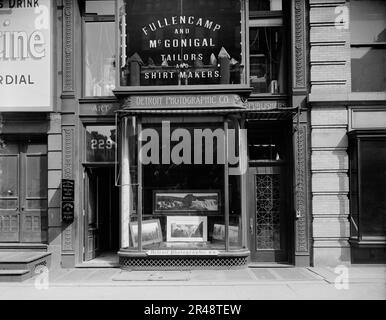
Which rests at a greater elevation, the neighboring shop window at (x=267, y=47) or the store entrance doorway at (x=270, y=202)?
the neighboring shop window at (x=267, y=47)

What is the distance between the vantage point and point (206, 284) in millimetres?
10375

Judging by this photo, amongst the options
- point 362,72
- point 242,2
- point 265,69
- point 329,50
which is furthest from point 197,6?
point 362,72

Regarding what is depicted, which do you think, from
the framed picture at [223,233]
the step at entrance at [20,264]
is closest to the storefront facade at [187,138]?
the framed picture at [223,233]

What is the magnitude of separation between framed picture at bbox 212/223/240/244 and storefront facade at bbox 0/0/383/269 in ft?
0.08

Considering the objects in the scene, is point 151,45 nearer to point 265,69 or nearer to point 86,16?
point 86,16

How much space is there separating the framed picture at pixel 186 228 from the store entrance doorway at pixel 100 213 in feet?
7.09

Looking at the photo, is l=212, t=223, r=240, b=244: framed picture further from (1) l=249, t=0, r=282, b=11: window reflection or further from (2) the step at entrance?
(1) l=249, t=0, r=282, b=11: window reflection

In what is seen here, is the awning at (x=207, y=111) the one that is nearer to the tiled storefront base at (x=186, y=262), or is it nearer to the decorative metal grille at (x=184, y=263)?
the tiled storefront base at (x=186, y=262)

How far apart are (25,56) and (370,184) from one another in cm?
903

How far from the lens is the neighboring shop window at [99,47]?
13055mm

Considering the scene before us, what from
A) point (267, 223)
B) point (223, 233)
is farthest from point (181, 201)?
point (267, 223)

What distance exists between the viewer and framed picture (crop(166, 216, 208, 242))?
12.4 meters

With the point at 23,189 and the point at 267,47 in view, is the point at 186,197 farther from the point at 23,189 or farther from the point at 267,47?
the point at 267,47
